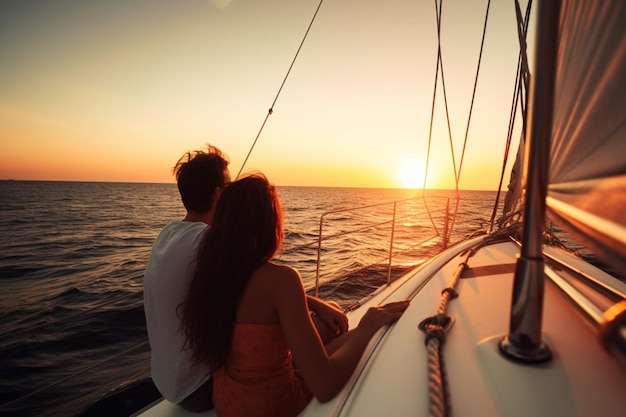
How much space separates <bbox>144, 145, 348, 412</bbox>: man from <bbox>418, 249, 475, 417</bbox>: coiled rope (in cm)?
52

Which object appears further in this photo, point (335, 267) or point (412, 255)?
point (412, 255)

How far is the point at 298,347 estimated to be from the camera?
1.02 meters

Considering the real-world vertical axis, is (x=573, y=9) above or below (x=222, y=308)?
above

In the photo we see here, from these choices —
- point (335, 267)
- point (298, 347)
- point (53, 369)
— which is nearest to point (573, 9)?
point (298, 347)

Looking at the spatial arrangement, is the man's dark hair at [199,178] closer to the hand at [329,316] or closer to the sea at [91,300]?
the sea at [91,300]

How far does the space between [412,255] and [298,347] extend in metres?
9.57

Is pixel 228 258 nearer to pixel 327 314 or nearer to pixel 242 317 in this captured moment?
pixel 242 317

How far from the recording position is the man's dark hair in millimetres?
1431

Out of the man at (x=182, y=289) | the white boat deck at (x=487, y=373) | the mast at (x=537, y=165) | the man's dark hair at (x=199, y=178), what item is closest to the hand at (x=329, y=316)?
the man at (x=182, y=289)

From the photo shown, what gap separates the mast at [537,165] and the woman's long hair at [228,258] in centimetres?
76

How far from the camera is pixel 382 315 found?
→ 1.33 m

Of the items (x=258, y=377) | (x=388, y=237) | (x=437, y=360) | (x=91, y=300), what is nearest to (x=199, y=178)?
(x=258, y=377)

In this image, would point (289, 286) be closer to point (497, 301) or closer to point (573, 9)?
point (497, 301)

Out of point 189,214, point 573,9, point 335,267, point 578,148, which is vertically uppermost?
point 573,9
